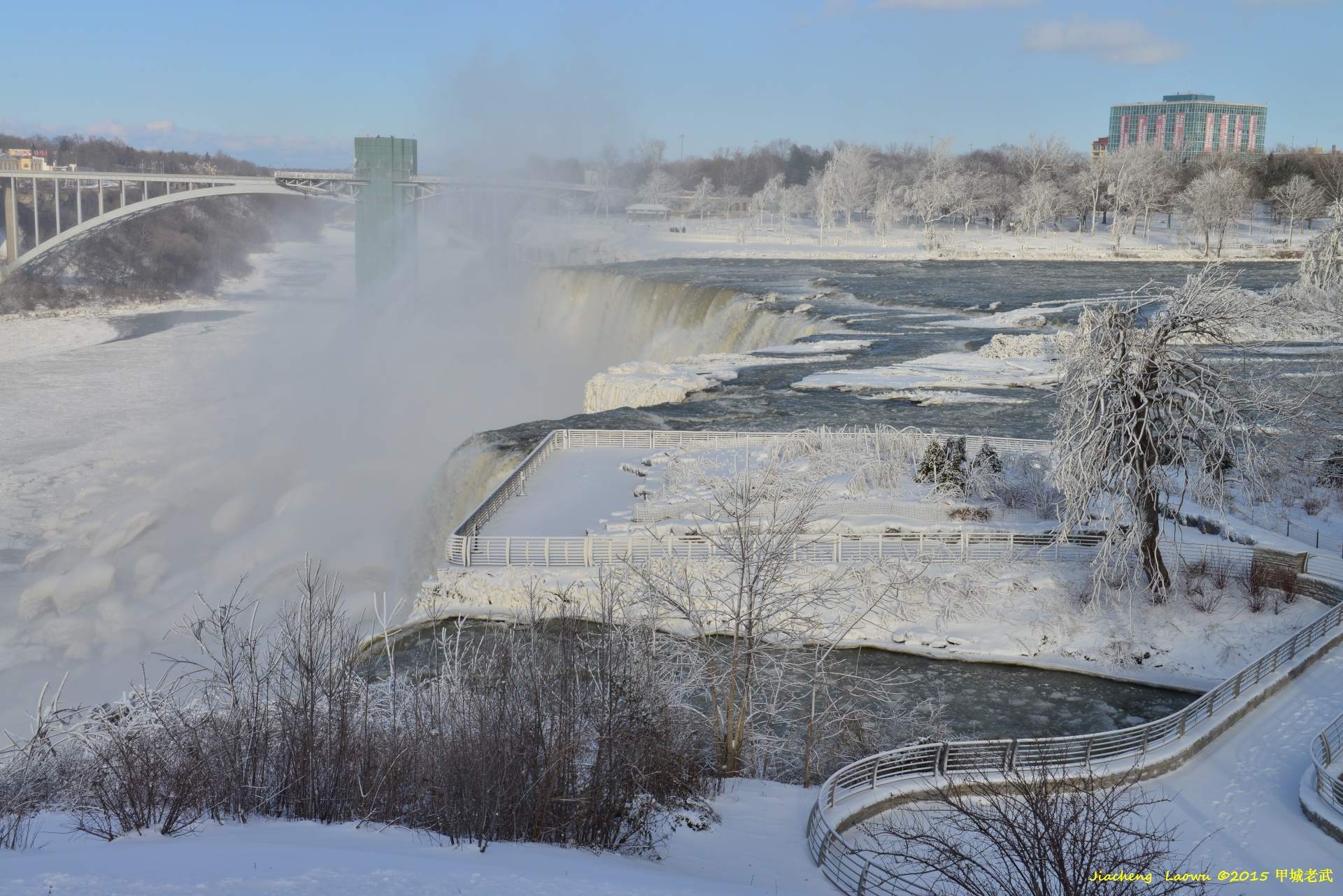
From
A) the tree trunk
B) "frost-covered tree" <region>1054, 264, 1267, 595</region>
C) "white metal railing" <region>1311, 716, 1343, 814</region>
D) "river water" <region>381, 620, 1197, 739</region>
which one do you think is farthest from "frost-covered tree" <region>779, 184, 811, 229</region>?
"white metal railing" <region>1311, 716, 1343, 814</region>

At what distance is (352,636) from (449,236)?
62416 millimetres

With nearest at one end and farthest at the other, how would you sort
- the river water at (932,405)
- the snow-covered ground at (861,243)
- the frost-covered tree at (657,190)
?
the river water at (932,405), the snow-covered ground at (861,243), the frost-covered tree at (657,190)

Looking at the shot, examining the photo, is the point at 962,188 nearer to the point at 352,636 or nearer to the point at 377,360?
the point at 377,360

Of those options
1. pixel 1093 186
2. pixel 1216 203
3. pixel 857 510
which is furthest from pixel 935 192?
pixel 857 510

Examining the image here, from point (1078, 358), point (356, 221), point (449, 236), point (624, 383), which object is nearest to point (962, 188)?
point (449, 236)

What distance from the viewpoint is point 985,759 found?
35.4ft

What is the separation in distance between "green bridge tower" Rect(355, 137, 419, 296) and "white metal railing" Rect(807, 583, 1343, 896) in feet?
136

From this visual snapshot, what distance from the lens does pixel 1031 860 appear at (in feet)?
22.3

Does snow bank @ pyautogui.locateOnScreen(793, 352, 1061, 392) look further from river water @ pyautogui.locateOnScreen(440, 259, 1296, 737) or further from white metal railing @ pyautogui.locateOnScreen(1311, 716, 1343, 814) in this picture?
white metal railing @ pyautogui.locateOnScreen(1311, 716, 1343, 814)

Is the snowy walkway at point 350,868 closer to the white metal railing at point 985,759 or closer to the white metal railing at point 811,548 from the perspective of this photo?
the white metal railing at point 985,759

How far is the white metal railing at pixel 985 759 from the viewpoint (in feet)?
29.3

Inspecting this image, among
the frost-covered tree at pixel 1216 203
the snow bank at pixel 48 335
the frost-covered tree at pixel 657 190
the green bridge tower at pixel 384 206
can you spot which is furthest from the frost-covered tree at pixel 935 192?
the snow bank at pixel 48 335

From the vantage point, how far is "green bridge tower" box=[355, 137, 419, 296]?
4759cm

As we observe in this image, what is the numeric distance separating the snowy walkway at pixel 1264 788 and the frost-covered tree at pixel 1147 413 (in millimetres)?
3108
